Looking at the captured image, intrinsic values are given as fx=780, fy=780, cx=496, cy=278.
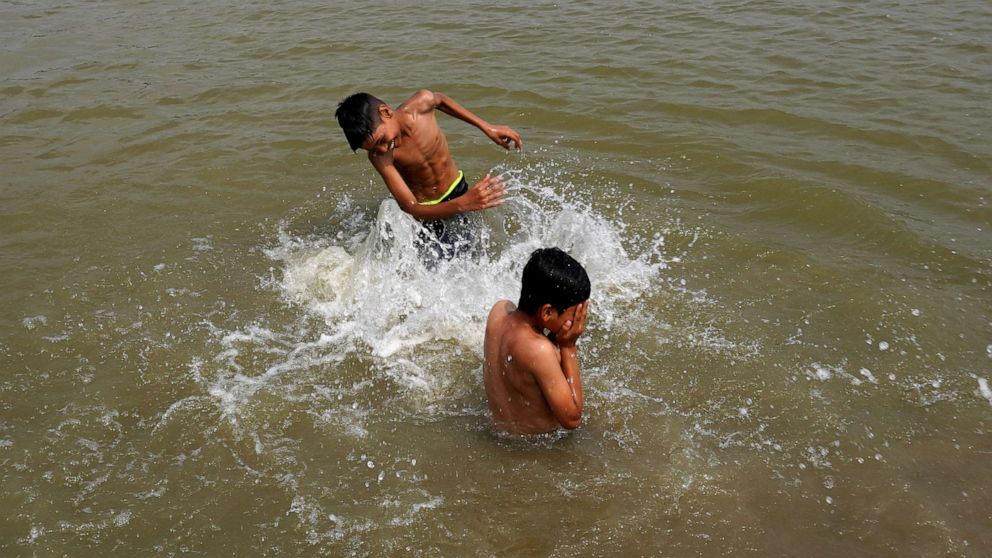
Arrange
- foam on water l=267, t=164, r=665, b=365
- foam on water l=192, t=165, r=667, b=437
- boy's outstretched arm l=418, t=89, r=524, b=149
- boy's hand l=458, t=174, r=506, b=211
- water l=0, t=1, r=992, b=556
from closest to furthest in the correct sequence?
1. water l=0, t=1, r=992, b=556
2. boy's hand l=458, t=174, r=506, b=211
3. foam on water l=192, t=165, r=667, b=437
4. foam on water l=267, t=164, r=665, b=365
5. boy's outstretched arm l=418, t=89, r=524, b=149

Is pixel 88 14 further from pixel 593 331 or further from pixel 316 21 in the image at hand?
pixel 593 331

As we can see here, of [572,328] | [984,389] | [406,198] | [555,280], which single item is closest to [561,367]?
[572,328]

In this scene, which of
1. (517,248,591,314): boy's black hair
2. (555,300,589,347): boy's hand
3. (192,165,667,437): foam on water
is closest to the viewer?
(517,248,591,314): boy's black hair

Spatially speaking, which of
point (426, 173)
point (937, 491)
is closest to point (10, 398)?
point (426, 173)

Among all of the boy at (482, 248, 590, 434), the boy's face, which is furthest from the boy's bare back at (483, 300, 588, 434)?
the boy's face

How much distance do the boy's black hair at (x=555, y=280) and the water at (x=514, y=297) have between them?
913mm

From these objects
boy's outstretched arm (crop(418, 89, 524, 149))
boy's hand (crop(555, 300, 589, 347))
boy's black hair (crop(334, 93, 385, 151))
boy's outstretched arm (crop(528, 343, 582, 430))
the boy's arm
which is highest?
boy's black hair (crop(334, 93, 385, 151))

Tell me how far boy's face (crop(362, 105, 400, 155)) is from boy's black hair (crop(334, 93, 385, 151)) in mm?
29

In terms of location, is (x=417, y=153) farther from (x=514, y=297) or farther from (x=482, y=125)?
(x=514, y=297)

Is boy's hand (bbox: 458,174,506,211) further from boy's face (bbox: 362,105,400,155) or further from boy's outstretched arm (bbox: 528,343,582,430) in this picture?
boy's outstretched arm (bbox: 528,343,582,430)

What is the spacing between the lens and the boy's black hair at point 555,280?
3115 millimetres

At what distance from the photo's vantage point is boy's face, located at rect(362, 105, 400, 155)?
4387 millimetres

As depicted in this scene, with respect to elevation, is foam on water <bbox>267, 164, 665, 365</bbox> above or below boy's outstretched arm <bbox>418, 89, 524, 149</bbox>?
below

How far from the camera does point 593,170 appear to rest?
629cm
